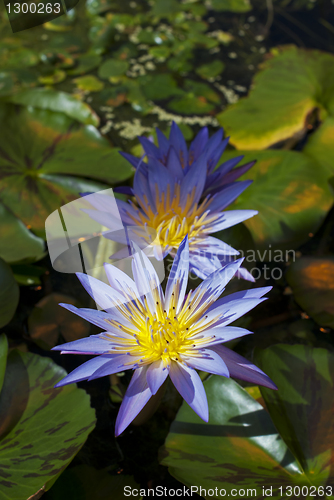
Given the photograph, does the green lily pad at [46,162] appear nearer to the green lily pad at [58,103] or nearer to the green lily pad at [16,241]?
the green lily pad at [16,241]

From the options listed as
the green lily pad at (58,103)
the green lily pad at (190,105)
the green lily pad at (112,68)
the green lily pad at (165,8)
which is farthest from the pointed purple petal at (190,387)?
the green lily pad at (165,8)

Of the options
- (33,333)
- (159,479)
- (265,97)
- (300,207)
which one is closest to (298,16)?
(265,97)

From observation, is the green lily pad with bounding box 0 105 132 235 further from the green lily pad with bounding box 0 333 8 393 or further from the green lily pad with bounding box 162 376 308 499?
the green lily pad with bounding box 162 376 308 499

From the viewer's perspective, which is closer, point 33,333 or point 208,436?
point 208,436

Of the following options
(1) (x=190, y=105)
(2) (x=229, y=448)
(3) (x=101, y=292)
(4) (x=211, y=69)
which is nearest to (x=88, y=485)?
(2) (x=229, y=448)

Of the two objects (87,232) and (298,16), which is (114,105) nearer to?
(87,232)

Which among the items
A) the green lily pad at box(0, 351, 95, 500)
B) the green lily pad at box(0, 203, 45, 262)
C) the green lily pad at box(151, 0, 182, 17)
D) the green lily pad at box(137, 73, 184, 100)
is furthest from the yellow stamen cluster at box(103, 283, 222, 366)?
the green lily pad at box(151, 0, 182, 17)

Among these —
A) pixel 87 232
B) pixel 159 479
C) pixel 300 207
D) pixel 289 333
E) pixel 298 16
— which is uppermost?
pixel 298 16
